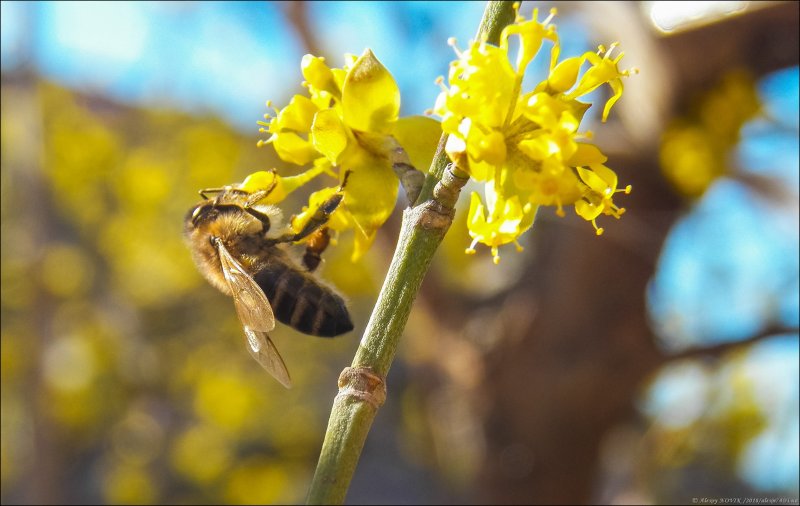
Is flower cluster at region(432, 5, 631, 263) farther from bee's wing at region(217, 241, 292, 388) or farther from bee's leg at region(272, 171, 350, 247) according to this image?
bee's wing at region(217, 241, 292, 388)

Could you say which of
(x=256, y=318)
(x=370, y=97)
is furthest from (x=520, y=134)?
(x=256, y=318)

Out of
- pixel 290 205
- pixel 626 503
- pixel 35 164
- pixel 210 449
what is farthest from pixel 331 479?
pixel 290 205

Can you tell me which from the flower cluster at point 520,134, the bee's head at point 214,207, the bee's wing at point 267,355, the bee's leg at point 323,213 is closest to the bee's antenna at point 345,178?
the bee's leg at point 323,213

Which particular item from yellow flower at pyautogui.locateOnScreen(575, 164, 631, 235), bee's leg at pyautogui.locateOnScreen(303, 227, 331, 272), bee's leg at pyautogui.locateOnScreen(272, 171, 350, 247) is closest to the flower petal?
bee's leg at pyautogui.locateOnScreen(272, 171, 350, 247)

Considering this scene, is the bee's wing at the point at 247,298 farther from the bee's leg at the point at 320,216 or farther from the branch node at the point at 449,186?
the branch node at the point at 449,186

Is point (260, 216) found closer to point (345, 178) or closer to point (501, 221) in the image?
point (345, 178)
